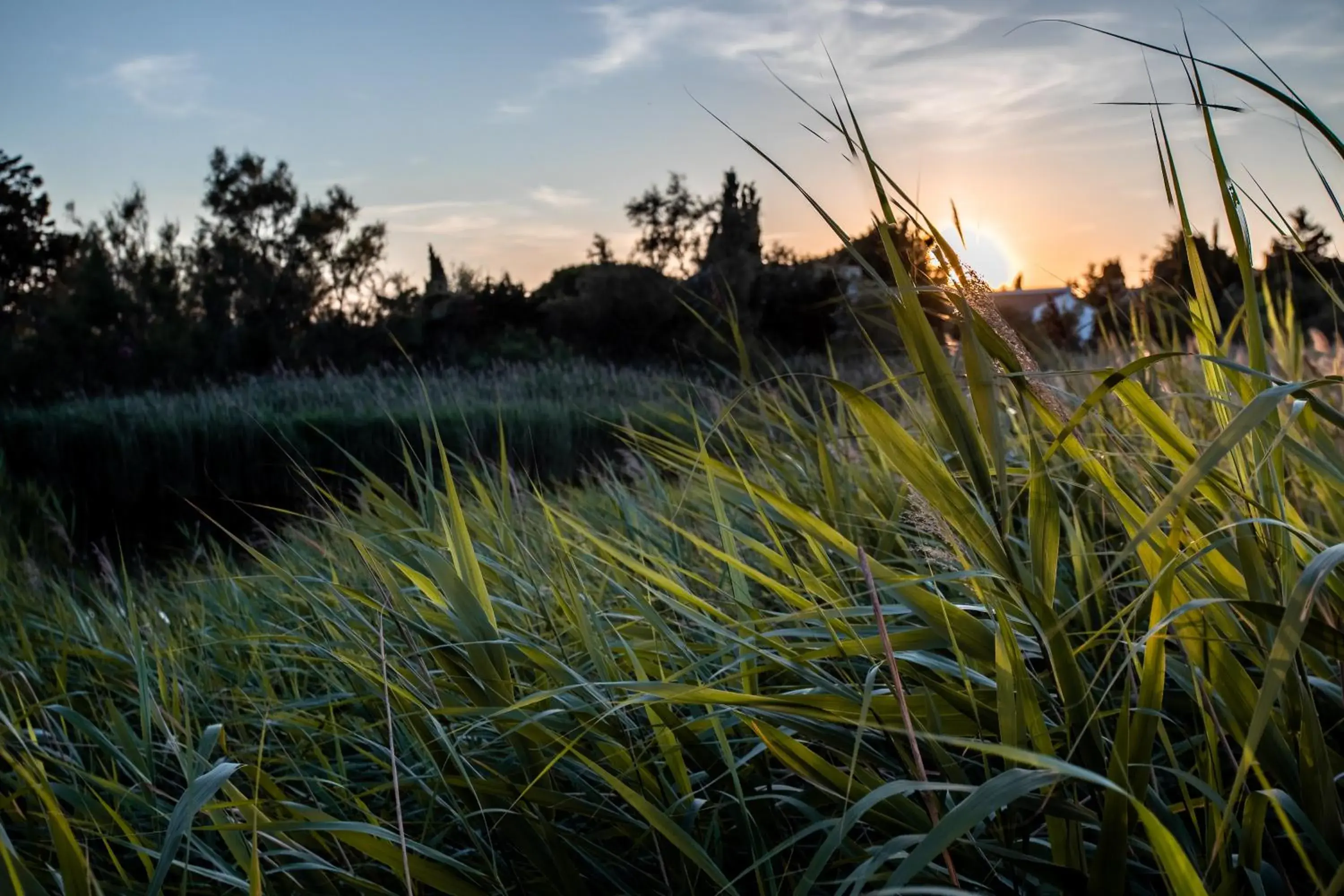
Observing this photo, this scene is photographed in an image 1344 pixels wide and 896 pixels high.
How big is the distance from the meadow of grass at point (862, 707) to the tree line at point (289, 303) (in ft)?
37.8

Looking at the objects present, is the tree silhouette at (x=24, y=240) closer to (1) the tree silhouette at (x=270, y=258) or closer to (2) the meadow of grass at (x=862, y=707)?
(1) the tree silhouette at (x=270, y=258)

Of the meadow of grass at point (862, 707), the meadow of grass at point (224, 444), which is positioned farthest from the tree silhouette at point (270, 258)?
the meadow of grass at point (862, 707)

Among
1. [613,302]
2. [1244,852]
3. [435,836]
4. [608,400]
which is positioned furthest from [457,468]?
[613,302]

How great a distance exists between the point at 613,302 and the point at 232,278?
573 cm

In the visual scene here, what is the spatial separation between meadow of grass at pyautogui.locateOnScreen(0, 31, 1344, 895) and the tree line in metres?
11.5

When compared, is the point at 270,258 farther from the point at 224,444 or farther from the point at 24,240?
the point at 224,444

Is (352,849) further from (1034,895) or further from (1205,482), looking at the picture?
(1205,482)

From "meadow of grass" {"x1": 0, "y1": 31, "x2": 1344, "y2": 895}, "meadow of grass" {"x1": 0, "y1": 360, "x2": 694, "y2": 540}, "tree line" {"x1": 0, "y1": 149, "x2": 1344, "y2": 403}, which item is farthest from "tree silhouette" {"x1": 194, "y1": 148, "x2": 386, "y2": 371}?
"meadow of grass" {"x1": 0, "y1": 31, "x2": 1344, "y2": 895}

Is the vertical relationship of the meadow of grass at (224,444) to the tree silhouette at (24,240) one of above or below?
below

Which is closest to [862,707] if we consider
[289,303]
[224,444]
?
[224,444]

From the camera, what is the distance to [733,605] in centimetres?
153

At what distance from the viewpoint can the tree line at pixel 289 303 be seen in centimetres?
1350

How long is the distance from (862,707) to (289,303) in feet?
53.3

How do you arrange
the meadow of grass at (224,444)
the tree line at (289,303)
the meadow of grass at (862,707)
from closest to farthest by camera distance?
the meadow of grass at (862,707), the meadow of grass at (224,444), the tree line at (289,303)
